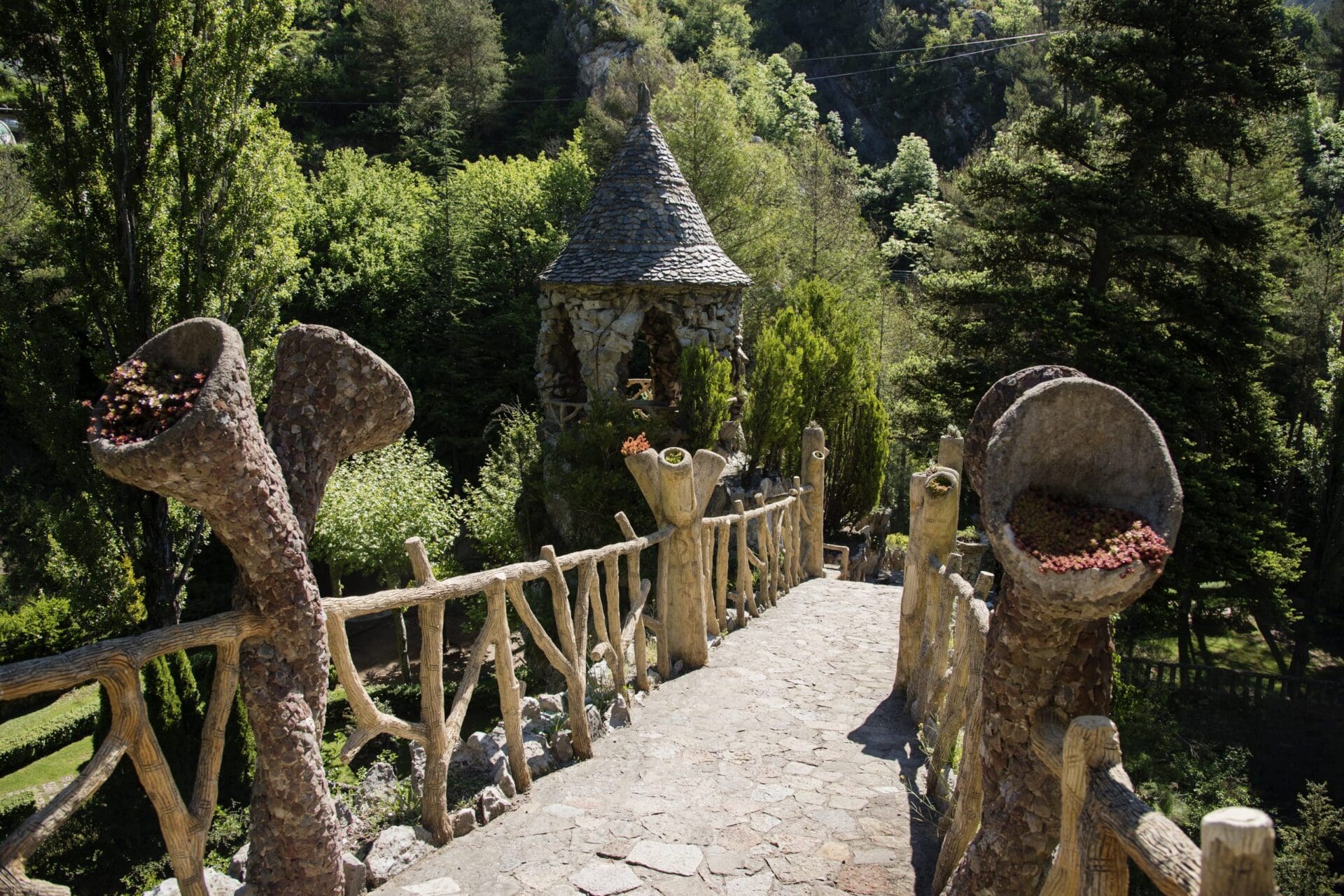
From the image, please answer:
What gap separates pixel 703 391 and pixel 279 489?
11.1m

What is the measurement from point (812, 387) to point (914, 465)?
787cm

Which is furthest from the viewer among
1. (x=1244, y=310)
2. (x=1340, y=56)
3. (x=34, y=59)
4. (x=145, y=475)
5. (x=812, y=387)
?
(x=1340, y=56)

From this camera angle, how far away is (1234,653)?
17406 millimetres

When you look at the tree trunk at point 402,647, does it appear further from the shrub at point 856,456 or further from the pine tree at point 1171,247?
the pine tree at point 1171,247

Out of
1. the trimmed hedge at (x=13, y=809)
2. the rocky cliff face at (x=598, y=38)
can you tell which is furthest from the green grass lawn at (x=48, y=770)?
the rocky cliff face at (x=598, y=38)

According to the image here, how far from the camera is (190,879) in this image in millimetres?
2816

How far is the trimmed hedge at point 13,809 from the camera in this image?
30.7ft

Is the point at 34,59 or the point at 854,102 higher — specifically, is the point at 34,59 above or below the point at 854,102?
below

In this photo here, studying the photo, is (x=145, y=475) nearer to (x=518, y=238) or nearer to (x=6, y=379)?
(x=6, y=379)

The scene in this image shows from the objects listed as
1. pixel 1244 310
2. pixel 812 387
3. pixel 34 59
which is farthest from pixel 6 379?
pixel 1244 310

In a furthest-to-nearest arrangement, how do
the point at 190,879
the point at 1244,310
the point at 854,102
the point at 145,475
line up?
the point at 854,102 → the point at 1244,310 → the point at 190,879 → the point at 145,475

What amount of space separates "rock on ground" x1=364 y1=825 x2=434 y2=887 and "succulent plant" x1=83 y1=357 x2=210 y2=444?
6.70 feet

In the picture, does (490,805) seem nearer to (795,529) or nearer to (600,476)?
(795,529)

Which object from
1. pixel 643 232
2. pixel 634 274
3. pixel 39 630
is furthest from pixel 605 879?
pixel 39 630
